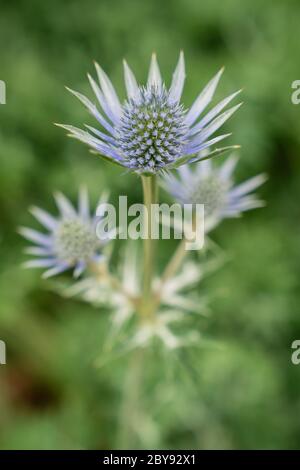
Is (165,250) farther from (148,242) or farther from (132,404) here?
(148,242)

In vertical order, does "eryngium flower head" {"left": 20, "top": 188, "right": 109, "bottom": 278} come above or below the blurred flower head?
above

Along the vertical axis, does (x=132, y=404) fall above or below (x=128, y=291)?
below

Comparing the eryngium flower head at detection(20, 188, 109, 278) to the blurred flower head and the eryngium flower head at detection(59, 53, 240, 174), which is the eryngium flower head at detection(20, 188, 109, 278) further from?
the eryngium flower head at detection(59, 53, 240, 174)

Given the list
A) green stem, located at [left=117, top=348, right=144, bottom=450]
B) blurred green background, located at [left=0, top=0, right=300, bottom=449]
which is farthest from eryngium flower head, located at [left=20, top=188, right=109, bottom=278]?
blurred green background, located at [left=0, top=0, right=300, bottom=449]

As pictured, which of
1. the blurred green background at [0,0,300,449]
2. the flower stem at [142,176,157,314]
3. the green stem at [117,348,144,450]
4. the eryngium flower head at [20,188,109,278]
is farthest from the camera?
the blurred green background at [0,0,300,449]

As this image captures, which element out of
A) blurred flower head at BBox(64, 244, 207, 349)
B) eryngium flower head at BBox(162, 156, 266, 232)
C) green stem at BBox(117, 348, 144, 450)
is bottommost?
green stem at BBox(117, 348, 144, 450)

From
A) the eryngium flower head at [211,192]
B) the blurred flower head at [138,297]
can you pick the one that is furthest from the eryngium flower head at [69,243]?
the eryngium flower head at [211,192]

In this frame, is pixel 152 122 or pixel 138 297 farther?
pixel 138 297

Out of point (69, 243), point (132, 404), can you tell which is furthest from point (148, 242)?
point (132, 404)
